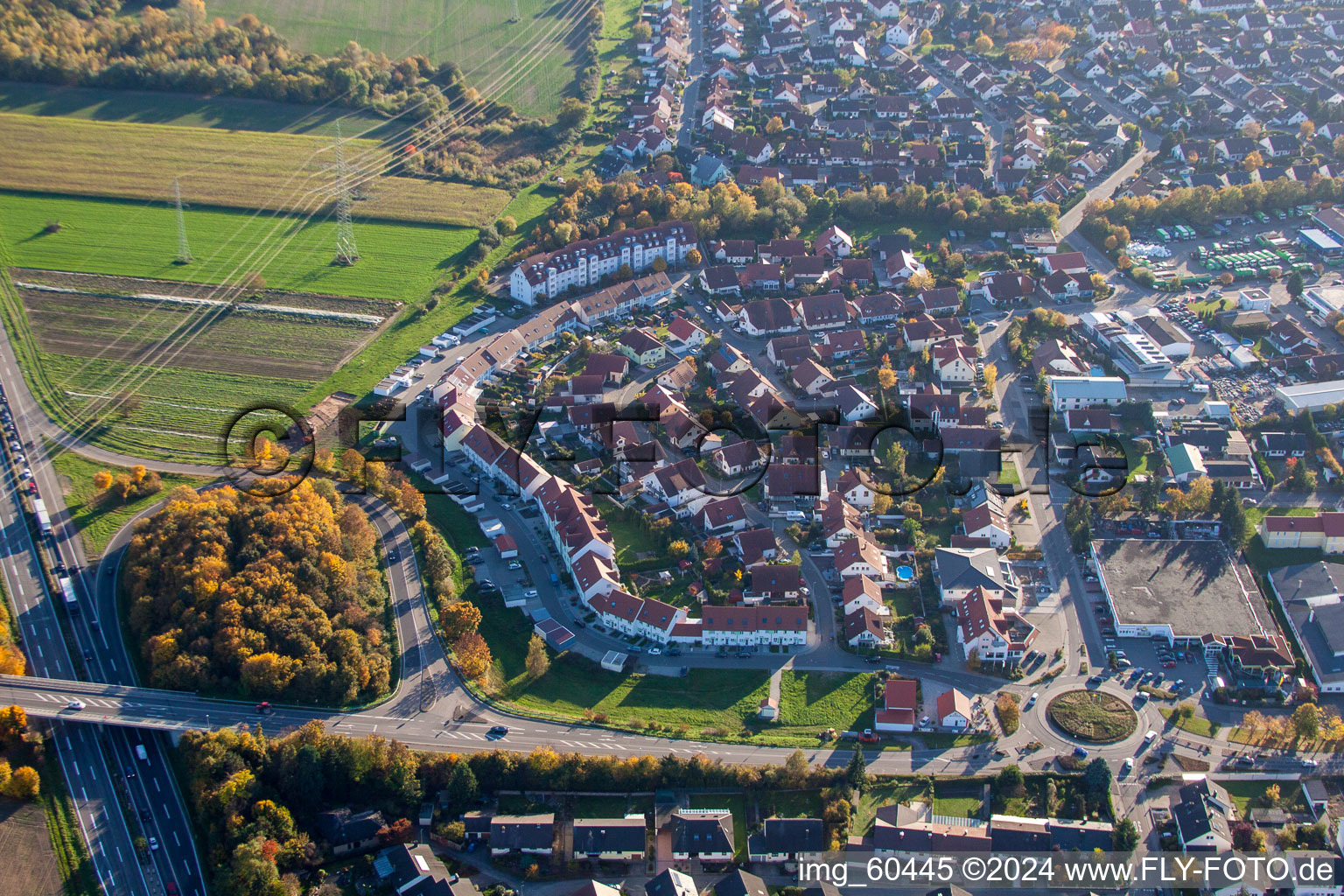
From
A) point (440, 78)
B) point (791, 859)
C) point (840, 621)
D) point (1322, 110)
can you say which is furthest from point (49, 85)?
point (1322, 110)

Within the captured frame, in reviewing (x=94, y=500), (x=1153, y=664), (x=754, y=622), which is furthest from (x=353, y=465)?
(x=1153, y=664)

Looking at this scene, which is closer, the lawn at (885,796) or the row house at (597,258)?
the lawn at (885,796)

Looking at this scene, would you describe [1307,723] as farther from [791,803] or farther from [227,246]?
[227,246]

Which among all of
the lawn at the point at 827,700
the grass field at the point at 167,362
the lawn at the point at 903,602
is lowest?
the lawn at the point at 827,700

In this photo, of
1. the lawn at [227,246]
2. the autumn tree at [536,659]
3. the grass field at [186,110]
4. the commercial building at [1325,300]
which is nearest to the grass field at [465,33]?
the grass field at [186,110]

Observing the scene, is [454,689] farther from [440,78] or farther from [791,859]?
[440,78]

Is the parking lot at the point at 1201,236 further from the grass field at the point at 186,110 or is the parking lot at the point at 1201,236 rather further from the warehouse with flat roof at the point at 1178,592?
the grass field at the point at 186,110
